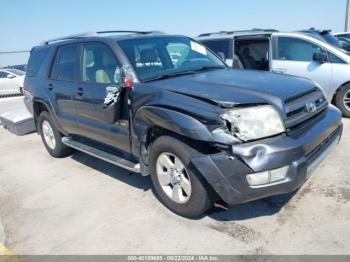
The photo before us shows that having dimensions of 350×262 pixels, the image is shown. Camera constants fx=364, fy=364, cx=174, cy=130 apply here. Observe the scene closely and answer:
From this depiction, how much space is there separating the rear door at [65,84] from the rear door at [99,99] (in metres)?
0.17

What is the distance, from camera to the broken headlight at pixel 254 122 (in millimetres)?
3066

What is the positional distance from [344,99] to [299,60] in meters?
1.17

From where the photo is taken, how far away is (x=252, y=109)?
10.3 feet

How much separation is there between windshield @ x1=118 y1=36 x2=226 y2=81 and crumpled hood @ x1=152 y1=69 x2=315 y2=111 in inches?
10.6

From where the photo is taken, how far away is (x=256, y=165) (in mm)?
3004

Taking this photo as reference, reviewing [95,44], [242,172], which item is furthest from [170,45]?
[242,172]

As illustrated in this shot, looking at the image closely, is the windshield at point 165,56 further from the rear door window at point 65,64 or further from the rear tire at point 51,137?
the rear tire at point 51,137

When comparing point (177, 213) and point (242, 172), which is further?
point (177, 213)

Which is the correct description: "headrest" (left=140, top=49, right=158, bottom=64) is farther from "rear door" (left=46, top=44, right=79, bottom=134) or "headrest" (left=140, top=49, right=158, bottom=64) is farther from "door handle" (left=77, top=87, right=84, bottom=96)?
"rear door" (left=46, top=44, right=79, bottom=134)

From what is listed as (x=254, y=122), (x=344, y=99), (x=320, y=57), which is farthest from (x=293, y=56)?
(x=254, y=122)

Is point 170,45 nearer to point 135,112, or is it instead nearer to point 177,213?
point 135,112

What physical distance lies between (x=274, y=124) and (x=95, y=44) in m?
2.55

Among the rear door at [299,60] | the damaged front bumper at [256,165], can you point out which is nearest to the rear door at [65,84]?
the damaged front bumper at [256,165]

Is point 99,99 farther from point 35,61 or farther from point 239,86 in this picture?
point 35,61
